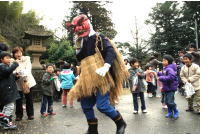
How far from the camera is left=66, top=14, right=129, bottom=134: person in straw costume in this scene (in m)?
3.85

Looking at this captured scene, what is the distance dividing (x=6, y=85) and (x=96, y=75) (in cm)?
200

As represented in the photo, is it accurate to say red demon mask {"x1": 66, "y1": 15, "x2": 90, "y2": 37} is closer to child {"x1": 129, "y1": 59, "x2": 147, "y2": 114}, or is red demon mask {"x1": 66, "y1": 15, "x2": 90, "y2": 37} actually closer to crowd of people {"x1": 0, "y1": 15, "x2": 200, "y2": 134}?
crowd of people {"x1": 0, "y1": 15, "x2": 200, "y2": 134}

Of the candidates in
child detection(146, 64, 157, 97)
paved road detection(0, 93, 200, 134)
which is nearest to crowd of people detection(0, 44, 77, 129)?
paved road detection(0, 93, 200, 134)

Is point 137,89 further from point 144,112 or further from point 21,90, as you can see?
point 21,90

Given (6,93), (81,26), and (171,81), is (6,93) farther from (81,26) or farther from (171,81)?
(171,81)

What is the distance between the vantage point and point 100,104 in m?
3.79

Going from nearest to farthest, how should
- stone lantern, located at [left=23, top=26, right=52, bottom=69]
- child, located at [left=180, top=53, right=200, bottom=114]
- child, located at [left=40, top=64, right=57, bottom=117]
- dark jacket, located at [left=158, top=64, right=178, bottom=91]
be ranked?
1. dark jacket, located at [left=158, top=64, right=178, bottom=91]
2. child, located at [left=180, top=53, right=200, bottom=114]
3. child, located at [left=40, top=64, right=57, bottom=117]
4. stone lantern, located at [left=23, top=26, right=52, bottom=69]

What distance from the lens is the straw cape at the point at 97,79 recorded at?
12.7 ft

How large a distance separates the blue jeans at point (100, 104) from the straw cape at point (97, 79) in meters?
0.08

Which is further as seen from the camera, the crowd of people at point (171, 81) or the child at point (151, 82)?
the child at point (151, 82)

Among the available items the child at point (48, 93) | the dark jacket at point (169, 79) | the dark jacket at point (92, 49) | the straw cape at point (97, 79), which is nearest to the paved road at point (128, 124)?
the child at point (48, 93)

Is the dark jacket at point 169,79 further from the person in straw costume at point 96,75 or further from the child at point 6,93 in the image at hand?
the child at point 6,93

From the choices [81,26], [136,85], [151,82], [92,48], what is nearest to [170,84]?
[136,85]

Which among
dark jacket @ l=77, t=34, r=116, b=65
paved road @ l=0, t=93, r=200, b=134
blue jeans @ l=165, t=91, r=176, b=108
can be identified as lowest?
paved road @ l=0, t=93, r=200, b=134
